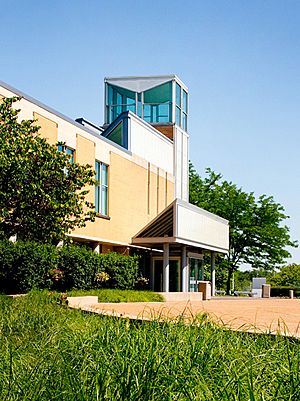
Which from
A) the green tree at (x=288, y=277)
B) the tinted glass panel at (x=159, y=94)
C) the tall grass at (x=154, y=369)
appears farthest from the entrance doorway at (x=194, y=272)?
the tall grass at (x=154, y=369)

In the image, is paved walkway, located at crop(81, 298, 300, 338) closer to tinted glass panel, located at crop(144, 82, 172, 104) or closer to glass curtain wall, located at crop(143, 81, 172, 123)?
glass curtain wall, located at crop(143, 81, 172, 123)

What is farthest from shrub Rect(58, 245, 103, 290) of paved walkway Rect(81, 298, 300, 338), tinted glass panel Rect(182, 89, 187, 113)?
tinted glass panel Rect(182, 89, 187, 113)

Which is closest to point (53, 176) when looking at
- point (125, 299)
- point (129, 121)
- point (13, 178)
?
point (13, 178)

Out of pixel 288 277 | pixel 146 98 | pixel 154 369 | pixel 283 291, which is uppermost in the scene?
pixel 146 98

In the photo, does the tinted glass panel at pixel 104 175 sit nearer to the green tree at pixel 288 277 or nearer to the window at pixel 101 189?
the window at pixel 101 189

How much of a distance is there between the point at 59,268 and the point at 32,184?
27.8 ft

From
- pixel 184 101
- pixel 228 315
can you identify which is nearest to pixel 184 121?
pixel 184 101

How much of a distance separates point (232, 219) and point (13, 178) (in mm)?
36304

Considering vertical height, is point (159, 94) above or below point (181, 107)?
above

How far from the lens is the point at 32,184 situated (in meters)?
17.3

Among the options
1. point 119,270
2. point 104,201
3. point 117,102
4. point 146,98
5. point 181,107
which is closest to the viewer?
point 119,270

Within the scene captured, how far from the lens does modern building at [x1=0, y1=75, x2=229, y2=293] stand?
30375 millimetres

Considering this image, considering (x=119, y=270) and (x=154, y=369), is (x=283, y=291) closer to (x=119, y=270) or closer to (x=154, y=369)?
(x=119, y=270)

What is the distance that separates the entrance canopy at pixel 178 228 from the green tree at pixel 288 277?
2448cm
